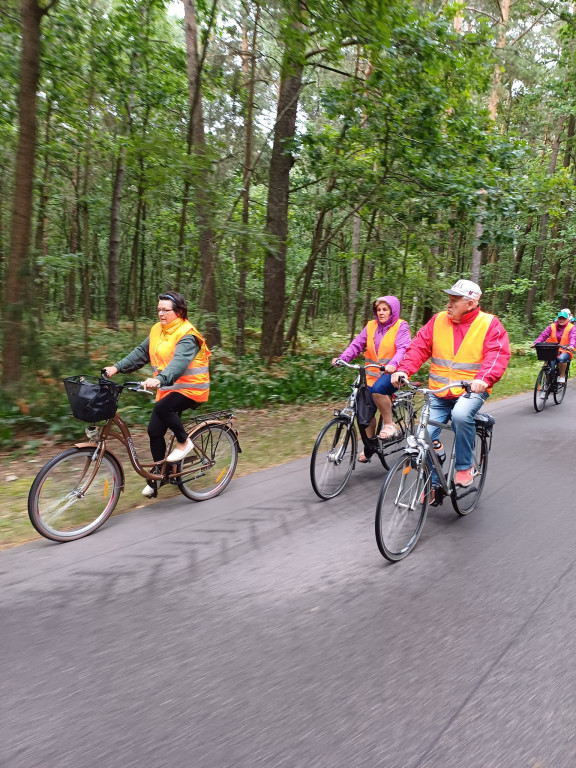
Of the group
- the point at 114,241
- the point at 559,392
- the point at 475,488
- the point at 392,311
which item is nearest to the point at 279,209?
the point at 114,241

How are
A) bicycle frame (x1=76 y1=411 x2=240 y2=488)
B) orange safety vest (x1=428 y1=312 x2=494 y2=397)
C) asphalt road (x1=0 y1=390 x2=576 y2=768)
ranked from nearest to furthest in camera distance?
asphalt road (x1=0 y1=390 x2=576 y2=768) → bicycle frame (x1=76 y1=411 x2=240 y2=488) → orange safety vest (x1=428 y1=312 x2=494 y2=397)

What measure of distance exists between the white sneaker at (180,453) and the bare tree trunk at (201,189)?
5732 mm

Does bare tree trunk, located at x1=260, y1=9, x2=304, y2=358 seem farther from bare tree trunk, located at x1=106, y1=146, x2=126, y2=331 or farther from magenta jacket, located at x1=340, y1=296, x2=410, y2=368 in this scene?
bare tree trunk, located at x1=106, y1=146, x2=126, y2=331

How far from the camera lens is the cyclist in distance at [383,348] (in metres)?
6.14

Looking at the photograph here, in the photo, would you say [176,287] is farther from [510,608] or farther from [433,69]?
[510,608]

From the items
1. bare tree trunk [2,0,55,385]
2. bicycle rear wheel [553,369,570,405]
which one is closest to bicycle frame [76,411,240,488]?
bare tree trunk [2,0,55,385]

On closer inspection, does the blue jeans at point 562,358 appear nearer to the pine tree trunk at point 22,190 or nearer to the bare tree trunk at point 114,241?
the pine tree trunk at point 22,190

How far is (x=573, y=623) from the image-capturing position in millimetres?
3418

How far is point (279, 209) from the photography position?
13039 millimetres

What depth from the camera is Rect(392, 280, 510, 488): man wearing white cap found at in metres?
4.64

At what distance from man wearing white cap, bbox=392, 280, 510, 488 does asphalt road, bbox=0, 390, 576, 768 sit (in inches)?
35.2

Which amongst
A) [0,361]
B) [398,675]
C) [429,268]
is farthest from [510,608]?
[429,268]

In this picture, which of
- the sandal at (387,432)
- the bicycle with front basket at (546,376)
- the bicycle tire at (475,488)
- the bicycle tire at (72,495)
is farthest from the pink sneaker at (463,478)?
the bicycle with front basket at (546,376)

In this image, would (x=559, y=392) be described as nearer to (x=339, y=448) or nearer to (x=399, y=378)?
(x=339, y=448)
